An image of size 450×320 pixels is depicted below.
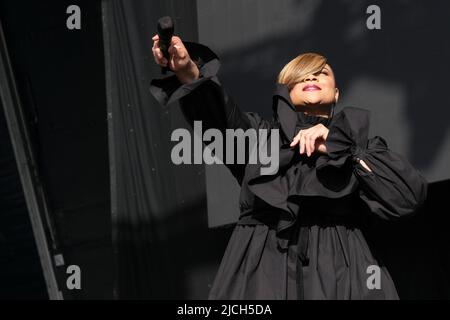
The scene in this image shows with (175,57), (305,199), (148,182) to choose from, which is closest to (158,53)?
(175,57)

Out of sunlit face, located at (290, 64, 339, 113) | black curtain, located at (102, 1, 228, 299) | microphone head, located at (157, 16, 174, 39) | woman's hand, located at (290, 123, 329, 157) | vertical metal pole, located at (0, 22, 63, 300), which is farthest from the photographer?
vertical metal pole, located at (0, 22, 63, 300)

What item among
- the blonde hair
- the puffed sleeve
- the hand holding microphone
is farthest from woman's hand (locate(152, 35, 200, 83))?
the puffed sleeve

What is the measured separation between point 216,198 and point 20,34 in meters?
1.49

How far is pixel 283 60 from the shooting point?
3.49 m

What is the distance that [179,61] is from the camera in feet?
8.36

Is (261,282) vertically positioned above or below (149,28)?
below

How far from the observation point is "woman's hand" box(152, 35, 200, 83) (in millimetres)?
2533

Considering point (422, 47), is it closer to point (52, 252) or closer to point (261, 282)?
point (261, 282)

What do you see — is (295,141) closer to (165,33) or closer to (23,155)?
(165,33)

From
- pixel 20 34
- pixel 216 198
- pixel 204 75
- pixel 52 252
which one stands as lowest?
pixel 52 252

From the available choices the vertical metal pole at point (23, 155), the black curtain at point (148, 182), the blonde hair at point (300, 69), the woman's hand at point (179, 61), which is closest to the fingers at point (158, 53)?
the woman's hand at point (179, 61)

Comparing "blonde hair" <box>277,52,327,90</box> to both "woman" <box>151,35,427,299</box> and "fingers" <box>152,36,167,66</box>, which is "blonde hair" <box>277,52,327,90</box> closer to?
"woman" <box>151,35,427,299</box>

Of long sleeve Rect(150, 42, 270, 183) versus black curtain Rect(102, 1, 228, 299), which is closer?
long sleeve Rect(150, 42, 270, 183)
